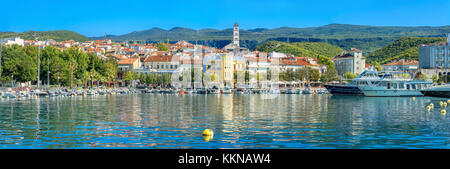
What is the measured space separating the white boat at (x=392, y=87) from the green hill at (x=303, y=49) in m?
83.8

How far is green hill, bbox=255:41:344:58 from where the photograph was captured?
165m

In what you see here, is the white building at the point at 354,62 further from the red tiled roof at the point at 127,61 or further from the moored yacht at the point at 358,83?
the red tiled roof at the point at 127,61

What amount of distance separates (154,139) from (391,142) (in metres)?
9.87

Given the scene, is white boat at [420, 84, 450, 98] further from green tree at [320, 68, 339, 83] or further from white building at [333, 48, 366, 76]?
white building at [333, 48, 366, 76]

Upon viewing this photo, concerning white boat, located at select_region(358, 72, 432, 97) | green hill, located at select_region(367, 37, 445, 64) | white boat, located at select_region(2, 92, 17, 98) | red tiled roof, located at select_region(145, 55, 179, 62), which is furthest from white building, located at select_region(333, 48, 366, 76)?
white boat, located at select_region(2, 92, 17, 98)

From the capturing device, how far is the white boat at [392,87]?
7319cm

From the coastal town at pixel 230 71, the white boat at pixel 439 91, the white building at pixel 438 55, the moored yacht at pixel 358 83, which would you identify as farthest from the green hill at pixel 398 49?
the moored yacht at pixel 358 83

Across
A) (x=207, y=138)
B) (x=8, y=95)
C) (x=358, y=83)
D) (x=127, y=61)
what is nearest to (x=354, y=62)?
(x=358, y=83)

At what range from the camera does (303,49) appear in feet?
570

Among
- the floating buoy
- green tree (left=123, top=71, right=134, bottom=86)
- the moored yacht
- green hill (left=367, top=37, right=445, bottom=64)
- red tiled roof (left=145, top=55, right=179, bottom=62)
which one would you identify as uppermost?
green hill (left=367, top=37, right=445, bottom=64)

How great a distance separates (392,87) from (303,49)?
327 ft

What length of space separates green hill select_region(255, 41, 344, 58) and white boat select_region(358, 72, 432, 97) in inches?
3297

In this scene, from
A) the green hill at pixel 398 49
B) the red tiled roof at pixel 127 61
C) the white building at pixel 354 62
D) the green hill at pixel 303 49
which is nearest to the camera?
the red tiled roof at pixel 127 61
